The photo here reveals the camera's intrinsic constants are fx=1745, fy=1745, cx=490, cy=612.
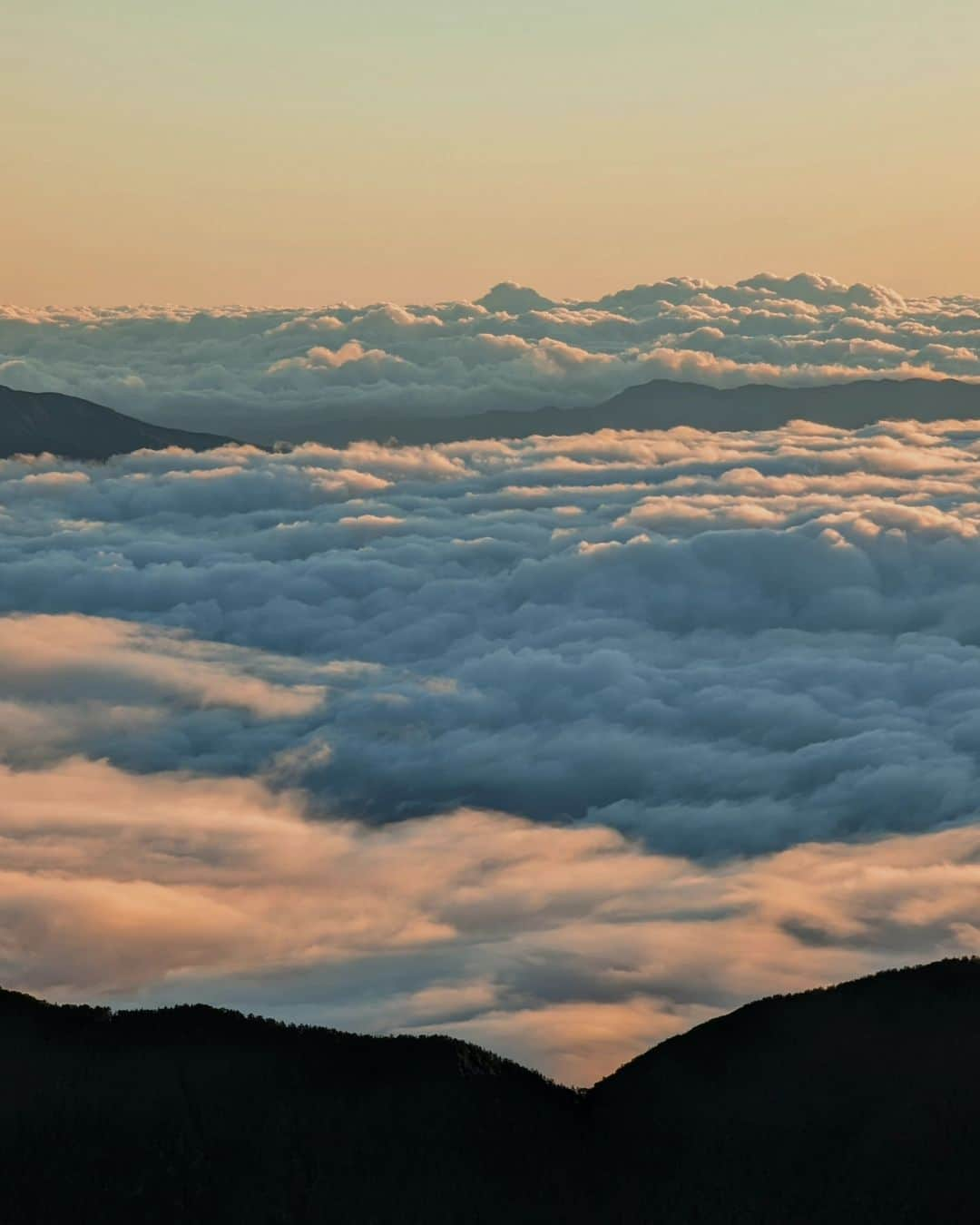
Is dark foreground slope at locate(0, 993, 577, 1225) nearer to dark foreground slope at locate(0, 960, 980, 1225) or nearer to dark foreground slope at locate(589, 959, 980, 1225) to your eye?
dark foreground slope at locate(0, 960, 980, 1225)

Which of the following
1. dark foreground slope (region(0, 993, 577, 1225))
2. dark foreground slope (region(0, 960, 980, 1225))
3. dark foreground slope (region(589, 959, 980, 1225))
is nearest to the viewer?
dark foreground slope (region(589, 959, 980, 1225))

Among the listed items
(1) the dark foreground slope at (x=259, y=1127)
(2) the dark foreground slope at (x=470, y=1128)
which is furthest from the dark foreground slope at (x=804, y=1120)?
(1) the dark foreground slope at (x=259, y=1127)

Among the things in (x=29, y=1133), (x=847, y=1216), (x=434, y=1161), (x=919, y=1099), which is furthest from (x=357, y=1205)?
(x=919, y=1099)

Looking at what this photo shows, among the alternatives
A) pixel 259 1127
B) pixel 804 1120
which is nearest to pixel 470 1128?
pixel 259 1127

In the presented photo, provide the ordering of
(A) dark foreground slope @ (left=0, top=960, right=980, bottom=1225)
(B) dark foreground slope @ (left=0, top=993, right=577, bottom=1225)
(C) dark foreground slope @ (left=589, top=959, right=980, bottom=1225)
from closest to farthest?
(C) dark foreground slope @ (left=589, top=959, right=980, bottom=1225), (A) dark foreground slope @ (left=0, top=960, right=980, bottom=1225), (B) dark foreground slope @ (left=0, top=993, right=577, bottom=1225)

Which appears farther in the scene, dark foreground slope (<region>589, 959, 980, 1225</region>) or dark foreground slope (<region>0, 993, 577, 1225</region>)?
dark foreground slope (<region>0, 993, 577, 1225</region>)

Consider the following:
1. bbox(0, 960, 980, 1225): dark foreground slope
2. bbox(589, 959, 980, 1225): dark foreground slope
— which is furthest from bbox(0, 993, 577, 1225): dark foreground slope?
bbox(589, 959, 980, 1225): dark foreground slope

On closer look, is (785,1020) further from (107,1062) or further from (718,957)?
(718,957)

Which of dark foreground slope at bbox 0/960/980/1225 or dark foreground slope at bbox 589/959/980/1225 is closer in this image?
dark foreground slope at bbox 589/959/980/1225

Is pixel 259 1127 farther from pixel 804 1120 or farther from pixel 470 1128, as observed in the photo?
pixel 804 1120
